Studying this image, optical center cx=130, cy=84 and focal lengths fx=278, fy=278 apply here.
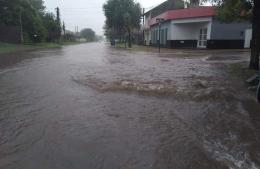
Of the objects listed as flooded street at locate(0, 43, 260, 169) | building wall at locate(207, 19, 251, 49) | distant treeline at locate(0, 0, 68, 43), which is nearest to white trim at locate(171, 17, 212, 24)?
building wall at locate(207, 19, 251, 49)

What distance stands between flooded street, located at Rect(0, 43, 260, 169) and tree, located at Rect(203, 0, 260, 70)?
142 inches

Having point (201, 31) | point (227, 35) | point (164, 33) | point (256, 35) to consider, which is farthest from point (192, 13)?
point (256, 35)

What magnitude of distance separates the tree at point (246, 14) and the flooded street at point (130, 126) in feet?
11.9

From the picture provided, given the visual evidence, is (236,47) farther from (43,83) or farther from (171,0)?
(43,83)

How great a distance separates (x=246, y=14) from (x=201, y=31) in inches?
695

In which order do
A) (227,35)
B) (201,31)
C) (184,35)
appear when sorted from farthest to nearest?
(184,35)
(201,31)
(227,35)

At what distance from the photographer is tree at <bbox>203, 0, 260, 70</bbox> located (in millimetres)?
12250

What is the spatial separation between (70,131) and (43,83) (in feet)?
18.0

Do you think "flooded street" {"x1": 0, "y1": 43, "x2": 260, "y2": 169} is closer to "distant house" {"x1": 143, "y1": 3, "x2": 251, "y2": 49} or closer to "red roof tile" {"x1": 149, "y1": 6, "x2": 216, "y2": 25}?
"distant house" {"x1": 143, "y1": 3, "x2": 251, "y2": 49}

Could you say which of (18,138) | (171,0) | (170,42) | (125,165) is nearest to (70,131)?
(18,138)

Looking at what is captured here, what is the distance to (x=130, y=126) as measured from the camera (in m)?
5.61

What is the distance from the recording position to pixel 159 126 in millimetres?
5605

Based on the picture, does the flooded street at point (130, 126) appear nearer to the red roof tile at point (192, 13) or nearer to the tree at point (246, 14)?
the tree at point (246, 14)

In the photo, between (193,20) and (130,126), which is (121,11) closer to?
(193,20)
